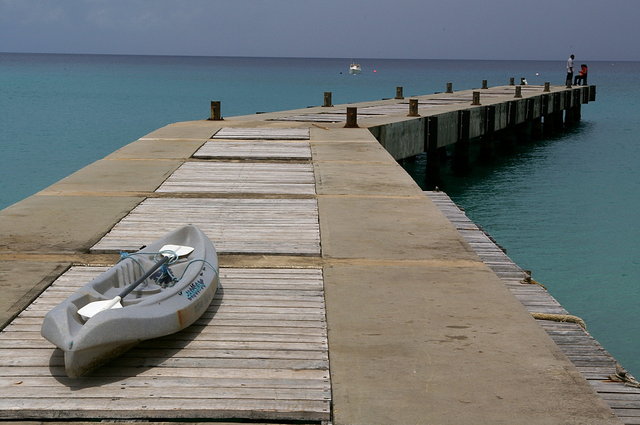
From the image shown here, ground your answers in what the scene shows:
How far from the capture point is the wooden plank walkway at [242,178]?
1145 centimetres

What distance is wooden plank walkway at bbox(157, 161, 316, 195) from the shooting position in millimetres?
11453

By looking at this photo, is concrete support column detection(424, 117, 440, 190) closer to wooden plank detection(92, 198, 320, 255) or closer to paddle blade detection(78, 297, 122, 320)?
wooden plank detection(92, 198, 320, 255)

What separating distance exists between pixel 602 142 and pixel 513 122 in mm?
12998

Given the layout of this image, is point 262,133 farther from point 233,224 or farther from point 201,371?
point 201,371

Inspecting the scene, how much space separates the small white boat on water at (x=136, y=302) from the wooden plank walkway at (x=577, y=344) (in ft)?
10.4

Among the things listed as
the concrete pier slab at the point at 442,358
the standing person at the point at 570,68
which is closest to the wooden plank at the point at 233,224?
the concrete pier slab at the point at 442,358

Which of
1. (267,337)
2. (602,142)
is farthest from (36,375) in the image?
(602,142)

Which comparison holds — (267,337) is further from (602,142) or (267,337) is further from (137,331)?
(602,142)

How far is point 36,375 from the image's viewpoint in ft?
16.9

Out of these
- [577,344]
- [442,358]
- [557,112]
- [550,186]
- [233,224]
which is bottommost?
[550,186]

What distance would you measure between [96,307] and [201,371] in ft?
3.07

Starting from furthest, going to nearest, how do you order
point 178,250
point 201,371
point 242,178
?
point 242,178, point 178,250, point 201,371

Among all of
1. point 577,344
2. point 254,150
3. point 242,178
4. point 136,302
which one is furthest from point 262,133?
point 136,302

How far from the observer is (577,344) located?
6.97m
